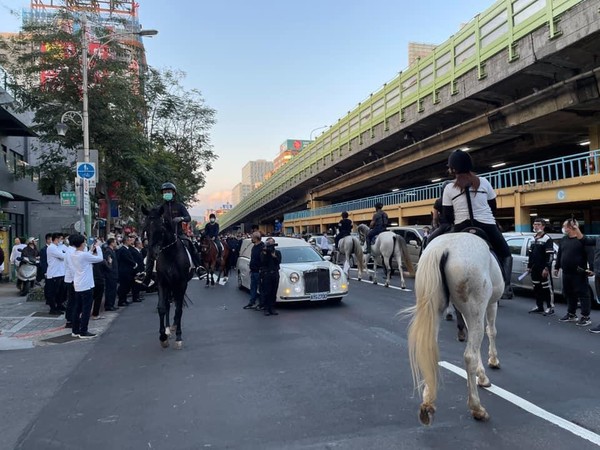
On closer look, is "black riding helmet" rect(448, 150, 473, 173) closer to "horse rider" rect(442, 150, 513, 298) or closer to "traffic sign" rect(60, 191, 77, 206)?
"horse rider" rect(442, 150, 513, 298)

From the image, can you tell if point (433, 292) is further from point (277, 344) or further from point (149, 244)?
point (149, 244)


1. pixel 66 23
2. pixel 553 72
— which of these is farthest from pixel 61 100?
pixel 553 72

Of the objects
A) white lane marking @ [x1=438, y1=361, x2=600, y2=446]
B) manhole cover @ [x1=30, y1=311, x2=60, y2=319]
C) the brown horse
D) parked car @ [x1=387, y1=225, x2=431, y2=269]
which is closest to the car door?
parked car @ [x1=387, y1=225, x2=431, y2=269]

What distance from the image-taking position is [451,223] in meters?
5.62

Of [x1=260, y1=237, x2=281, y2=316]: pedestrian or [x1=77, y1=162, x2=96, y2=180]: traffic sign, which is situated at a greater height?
[x1=77, y1=162, x2=96, y2=180]: traffic sign

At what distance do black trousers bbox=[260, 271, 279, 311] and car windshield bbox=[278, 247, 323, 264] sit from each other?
1.39m

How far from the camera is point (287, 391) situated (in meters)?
5.41

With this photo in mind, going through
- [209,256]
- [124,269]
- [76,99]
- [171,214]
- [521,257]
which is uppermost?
[76,99]

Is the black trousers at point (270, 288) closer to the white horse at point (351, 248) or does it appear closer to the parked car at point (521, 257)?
the white horse at point (351, 248)

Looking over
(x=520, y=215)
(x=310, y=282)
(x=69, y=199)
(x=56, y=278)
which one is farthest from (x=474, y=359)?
(x=520, y=215)

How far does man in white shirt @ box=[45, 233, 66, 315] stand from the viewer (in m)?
11.5

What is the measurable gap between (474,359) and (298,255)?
8.39 metres

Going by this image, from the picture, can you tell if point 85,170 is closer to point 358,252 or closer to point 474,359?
point 358,252

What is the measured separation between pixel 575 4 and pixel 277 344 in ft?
54.0
